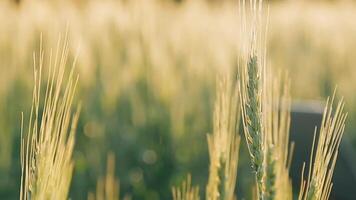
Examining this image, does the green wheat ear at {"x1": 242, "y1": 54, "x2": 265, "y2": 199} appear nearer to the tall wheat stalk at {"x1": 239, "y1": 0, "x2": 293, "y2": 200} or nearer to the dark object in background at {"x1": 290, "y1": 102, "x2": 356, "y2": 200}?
the tall wheat stalk at {"x1": 239, "y1": 0, "x2": 293, "y2": 200}

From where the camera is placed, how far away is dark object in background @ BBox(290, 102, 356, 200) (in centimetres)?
374

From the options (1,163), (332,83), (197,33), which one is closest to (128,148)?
(1,163)

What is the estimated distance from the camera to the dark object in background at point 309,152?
3.74 m

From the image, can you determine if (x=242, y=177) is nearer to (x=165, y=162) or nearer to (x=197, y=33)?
(x=165, y=162)

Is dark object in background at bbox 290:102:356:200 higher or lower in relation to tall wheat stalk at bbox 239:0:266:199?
lower

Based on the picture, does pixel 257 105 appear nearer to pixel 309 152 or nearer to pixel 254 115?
pixel 254 115

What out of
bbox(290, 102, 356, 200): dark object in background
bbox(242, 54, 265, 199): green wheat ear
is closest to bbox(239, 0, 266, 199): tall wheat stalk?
bbox(242, 54, 265, 199): green wheat ear

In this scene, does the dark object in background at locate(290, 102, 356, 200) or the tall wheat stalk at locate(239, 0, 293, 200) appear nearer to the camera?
the tall wheat stalk at locate(239, 0, 293, 200)

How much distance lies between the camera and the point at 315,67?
5.24 metres

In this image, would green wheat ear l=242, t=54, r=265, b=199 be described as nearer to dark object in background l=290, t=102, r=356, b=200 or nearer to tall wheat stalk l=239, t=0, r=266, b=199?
tall wheat stalk l=239, t=0, r=266, b=199

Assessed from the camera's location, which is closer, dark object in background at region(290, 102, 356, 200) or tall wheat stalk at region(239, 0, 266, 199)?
tall wheat stalk at region(239, 0, 266, 199)

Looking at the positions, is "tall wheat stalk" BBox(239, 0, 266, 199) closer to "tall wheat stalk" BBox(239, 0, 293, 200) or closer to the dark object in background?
"tall wheat stalk" BBox(239, 0, 293, 200)

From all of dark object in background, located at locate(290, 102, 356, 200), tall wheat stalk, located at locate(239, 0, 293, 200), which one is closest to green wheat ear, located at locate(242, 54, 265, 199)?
tall wheat stalk, located at locate(239, 0, 293, 200)

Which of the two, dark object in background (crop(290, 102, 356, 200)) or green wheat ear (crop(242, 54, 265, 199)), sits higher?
green wheat ear (crop(242, 54, 265, 199))
